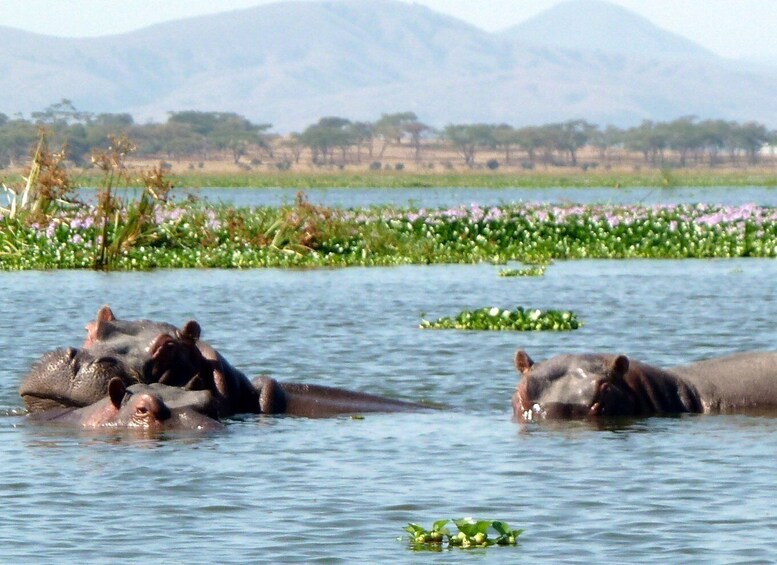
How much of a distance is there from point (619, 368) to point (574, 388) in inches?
13.0

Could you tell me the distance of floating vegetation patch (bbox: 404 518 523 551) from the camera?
7.36 meters

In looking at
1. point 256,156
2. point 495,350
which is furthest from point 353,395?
point 256,156

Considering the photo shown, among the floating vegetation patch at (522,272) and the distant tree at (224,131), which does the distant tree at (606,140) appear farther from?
the floating vegetation patch at (522,272)

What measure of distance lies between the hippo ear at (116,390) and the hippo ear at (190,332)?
52 cm

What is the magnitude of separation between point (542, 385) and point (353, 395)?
1564mm

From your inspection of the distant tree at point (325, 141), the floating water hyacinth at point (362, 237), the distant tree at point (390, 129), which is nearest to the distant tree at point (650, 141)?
the distant tree at point (390, 129)

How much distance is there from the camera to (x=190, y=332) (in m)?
10.6

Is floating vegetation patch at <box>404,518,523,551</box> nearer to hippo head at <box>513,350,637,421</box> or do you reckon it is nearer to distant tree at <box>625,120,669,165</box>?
hippo head at <box>513,350,637,421</box>

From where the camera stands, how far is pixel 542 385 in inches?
431

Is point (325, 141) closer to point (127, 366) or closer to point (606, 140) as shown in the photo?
point (606, 140)

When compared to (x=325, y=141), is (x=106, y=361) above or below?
below

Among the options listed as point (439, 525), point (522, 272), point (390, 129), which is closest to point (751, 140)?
point (390, 129)

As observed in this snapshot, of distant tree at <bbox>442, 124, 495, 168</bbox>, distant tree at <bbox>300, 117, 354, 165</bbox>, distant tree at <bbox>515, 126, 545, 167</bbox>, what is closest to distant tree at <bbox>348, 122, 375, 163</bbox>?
distant tree at <bbox>300, 117, 354, 165</bbox>

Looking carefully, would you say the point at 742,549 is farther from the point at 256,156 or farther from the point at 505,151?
the point at 505,151
